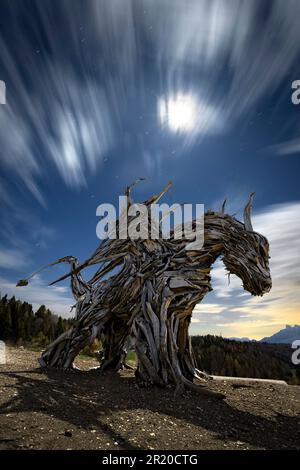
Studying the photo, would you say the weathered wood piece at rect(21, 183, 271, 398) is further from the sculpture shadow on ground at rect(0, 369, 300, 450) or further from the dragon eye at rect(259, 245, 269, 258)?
the sculpture shadow on ground at rect(0, 369, 300, 450)

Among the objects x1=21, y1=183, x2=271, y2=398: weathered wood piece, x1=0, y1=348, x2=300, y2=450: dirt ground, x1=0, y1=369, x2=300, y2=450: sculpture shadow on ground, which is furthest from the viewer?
x1=21, y1=183, x2=271, y2=398: weathered wood piece

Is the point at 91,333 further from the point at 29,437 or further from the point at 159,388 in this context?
the point at 29,437

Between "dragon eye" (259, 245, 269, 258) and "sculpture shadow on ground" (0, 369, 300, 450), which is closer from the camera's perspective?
"sculpture shadow on ground" (0, 369, 300, 450)

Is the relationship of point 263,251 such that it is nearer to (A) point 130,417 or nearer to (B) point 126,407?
(B) point 126,407

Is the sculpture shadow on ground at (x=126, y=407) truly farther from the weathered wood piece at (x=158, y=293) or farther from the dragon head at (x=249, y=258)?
the dragon head at (x=249, y=258)

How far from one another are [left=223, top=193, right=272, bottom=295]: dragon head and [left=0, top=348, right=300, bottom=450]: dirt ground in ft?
8.77

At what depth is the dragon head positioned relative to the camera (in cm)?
822

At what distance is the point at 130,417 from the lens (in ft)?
15.2

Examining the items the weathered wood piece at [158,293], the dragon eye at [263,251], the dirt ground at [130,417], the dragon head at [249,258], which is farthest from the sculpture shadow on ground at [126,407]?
the dragon eye at [263,251]

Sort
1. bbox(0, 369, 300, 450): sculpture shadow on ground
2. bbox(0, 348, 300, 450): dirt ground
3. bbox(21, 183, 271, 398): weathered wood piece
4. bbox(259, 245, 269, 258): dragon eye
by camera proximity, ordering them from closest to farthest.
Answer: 1. bbox(0, 348, 300, 450): dirt ground
2. bbox(0, 369, 300, 450): sculpture shadow on ground
3. bbox(21, 183, 271, 398): weathered wood piece
4. bbox(259, 245, 269, 258): dragon eye

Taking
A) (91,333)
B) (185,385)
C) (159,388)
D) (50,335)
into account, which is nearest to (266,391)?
(185,385)

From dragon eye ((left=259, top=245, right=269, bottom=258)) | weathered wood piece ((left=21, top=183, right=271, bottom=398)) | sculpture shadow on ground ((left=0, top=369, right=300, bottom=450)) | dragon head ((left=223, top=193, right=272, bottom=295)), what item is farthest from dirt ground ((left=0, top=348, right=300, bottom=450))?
dragon eye ((left=259, top=245, right=269, bottom=258))

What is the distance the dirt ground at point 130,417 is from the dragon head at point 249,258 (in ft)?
8.77

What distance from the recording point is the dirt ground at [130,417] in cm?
366
